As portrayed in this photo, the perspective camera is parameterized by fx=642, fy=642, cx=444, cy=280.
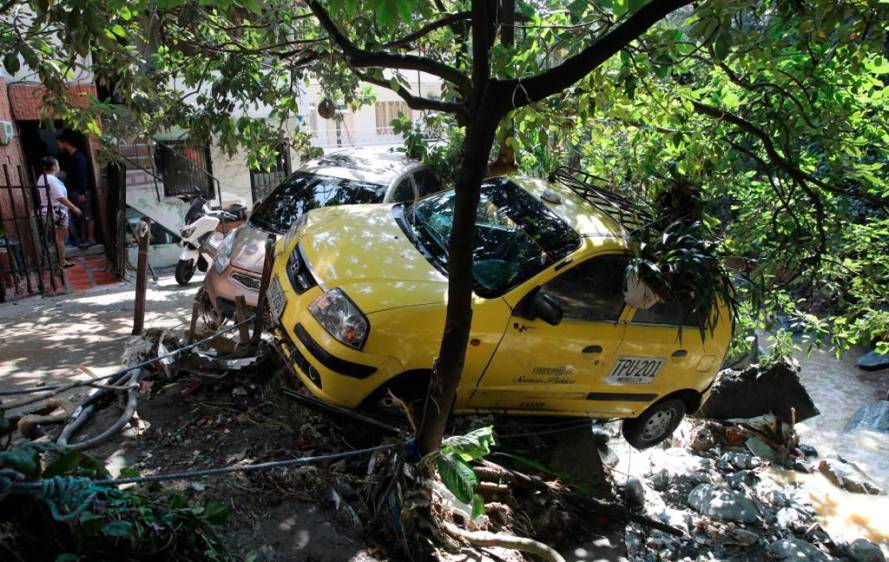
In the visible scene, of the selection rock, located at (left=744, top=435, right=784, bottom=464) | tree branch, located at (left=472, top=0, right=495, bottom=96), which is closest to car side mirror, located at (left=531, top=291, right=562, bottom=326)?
tree branch, located at (left=472, top=0, right=495, bottom=96)

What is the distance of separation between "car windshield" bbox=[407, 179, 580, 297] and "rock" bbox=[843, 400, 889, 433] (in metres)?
7.00

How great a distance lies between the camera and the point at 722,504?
6012 millimetres

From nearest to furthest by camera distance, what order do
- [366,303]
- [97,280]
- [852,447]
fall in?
[366,303] < [852,447] < [97,280]

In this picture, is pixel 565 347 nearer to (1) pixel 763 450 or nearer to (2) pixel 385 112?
(1) pixel 763 450

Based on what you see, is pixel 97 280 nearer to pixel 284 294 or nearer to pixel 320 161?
pixel 320 161

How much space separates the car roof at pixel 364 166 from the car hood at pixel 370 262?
239 cm

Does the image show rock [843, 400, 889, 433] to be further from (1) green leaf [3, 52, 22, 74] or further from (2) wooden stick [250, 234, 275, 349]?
(1) green leaf [3, 52, 22, 74]

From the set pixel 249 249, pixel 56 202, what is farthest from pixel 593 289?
pixel 56 202

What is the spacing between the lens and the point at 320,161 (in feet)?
26.0

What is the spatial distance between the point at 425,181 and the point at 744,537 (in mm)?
5210

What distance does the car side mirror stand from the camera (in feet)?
13.9

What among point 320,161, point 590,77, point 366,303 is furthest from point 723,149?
point 320,161

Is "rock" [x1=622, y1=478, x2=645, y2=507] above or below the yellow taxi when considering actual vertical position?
below

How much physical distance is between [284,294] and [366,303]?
0.84 meters
